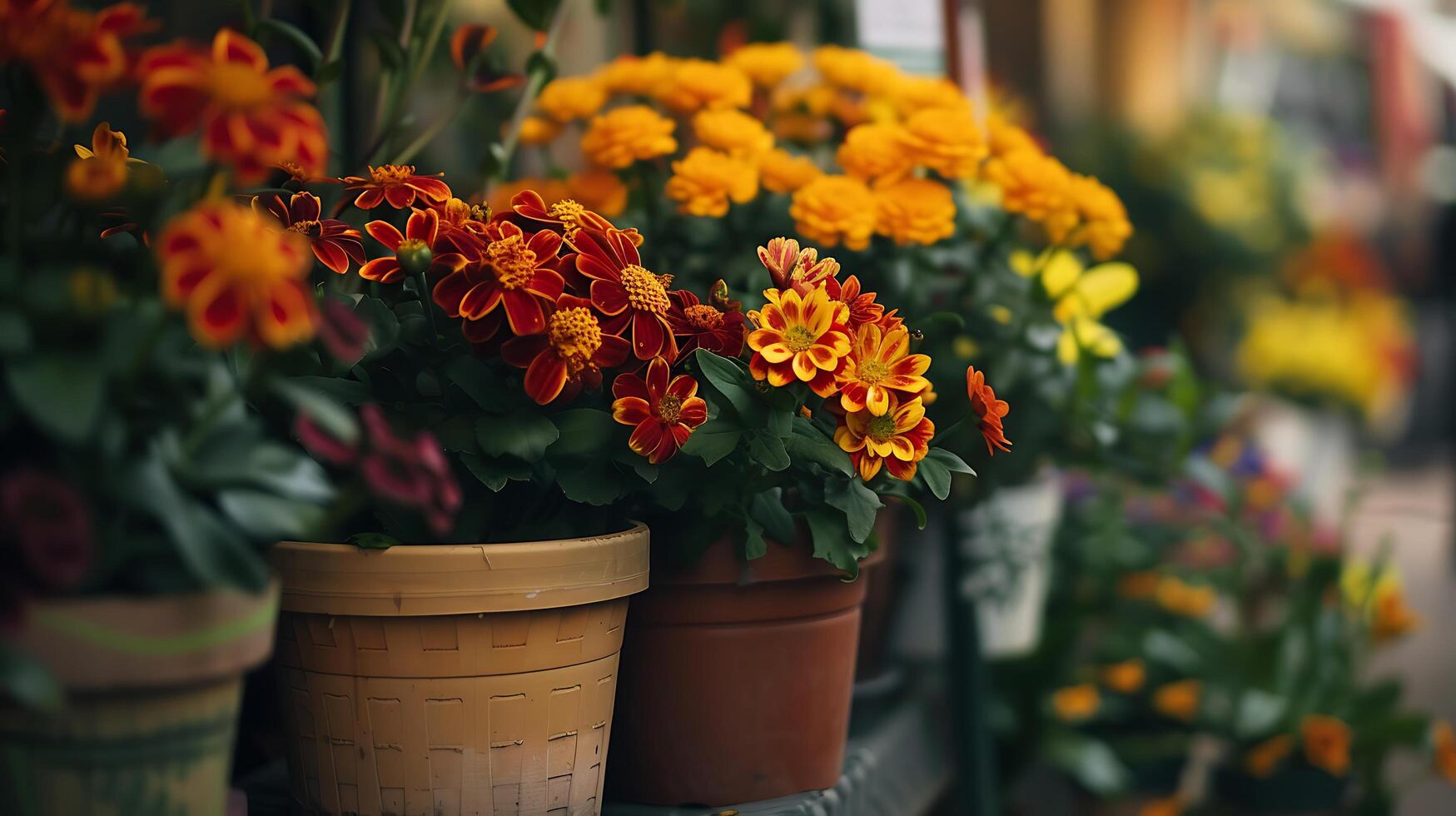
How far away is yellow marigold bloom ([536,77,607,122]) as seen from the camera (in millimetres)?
1049

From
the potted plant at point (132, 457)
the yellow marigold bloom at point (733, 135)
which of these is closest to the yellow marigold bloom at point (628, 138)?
the yellow marigold bloom at point (733, 135)

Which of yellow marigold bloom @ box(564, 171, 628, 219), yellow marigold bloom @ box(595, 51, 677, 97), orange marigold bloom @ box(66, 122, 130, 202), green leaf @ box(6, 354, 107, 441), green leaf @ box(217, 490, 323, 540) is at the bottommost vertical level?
yellow marigold bloom @ box(564, 171, 628, 219)

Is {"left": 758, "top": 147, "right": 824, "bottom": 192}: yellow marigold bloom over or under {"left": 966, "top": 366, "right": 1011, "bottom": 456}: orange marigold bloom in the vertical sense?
over

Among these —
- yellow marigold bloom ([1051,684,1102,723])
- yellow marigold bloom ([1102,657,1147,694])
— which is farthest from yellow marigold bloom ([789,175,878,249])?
yellow marigold bloom ([1102,657,1147,694])

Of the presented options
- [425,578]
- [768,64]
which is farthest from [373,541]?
[768,64]

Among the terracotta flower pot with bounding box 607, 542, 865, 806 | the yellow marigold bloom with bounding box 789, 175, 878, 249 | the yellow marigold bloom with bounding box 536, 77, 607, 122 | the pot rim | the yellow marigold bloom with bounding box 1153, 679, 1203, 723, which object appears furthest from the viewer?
the yellow marigold bloom with bounding box 1153, 679, 1203, 723

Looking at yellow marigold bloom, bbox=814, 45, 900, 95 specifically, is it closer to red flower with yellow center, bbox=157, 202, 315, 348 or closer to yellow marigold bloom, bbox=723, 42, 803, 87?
yellow marigold bloom, bbox=723, 42, 803, 87

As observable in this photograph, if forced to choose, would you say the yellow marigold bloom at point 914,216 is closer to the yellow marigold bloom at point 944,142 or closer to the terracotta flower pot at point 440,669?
the yellow marigold bloom at point 944,142

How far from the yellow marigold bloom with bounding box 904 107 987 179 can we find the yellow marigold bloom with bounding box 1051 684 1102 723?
940 mm

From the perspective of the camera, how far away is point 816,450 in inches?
27.7

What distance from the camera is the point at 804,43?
2.29 meters

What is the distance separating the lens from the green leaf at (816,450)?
27.6 inches

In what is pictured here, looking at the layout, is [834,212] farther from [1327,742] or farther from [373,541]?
[1327,742]

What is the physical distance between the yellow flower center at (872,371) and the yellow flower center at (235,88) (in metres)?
0.37
